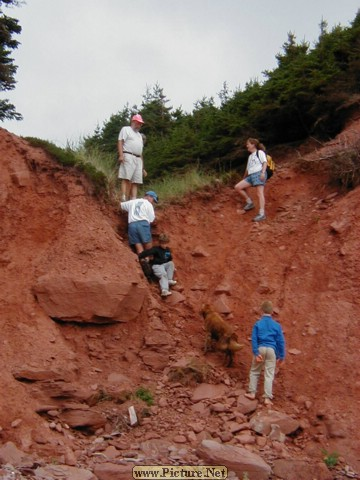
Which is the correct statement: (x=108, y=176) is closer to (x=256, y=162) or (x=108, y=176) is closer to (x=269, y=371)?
(x=256, y=162)

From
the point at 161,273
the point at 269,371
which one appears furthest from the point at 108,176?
the point at 269,371

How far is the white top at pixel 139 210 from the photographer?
372 inches

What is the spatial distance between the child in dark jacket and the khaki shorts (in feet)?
4.86

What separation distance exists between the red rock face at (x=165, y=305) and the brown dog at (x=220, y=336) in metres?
0.19

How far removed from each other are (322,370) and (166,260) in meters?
3.01

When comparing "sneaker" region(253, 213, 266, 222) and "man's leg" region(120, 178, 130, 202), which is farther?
"sneaker" region(253, 213, 266, 222)

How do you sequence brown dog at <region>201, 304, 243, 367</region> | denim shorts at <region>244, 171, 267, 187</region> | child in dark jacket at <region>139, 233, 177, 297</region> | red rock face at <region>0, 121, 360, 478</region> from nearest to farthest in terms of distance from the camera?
red rock face at <region>0, 121, 360, 478</region> → brown dog at <region>201, 304, 243, 367</region> → child in dark jacket at <region>139, 233, 177, 297</region> → denim shorts at <region>244, 171, 267, 187</region>

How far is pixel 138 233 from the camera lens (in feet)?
30.7

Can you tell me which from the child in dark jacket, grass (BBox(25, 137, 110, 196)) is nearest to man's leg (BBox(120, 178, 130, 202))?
grass (BBox(25, 137, 110, 196))

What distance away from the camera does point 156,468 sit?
18.4 feet

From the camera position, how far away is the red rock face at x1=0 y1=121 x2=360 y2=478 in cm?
668

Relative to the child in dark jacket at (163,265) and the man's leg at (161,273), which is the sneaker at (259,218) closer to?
the child in dark jacket at (163,265)

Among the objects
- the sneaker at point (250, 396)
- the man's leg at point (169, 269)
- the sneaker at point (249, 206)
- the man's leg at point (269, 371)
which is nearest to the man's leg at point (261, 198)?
the sneaker at point (249, 206)

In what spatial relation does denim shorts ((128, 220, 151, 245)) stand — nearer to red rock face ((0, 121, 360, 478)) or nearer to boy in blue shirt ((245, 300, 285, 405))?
red rock face ((0, 121, 360, 478))
